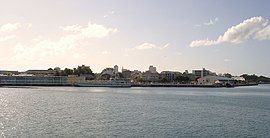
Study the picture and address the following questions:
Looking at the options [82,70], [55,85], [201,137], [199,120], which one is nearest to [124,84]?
[55,85]

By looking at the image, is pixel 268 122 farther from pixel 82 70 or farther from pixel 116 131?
pixel 82 70

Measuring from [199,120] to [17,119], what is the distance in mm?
14239

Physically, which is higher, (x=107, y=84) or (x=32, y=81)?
(x=32, y=81)

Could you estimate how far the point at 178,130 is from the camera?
26844 millimetres

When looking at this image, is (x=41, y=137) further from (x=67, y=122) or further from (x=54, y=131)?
(x=67, y=122)

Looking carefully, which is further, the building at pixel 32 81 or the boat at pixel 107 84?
the boat at pixel 107 84

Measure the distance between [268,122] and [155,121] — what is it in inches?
354

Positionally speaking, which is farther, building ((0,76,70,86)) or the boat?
the boat

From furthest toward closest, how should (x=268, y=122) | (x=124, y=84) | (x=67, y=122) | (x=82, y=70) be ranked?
1. (x=82, y=70)
2. (x=124, y=84)
3. (x=268, y=122)
4. (x=67, y=122)

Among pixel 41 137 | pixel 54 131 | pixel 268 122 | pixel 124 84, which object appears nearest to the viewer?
pixel 41 137

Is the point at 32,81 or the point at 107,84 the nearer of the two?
the point at 107,84

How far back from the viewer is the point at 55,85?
418ft

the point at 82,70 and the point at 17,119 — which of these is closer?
the point at 17,119

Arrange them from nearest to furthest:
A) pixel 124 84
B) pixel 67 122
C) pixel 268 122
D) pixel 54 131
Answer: pixel 54 131 → pixel 67 122 → pixel 268 122 → pixel 124 84
